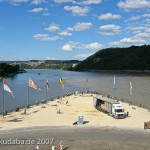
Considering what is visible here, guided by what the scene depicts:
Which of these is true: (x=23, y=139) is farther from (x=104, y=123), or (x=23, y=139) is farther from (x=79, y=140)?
(x=104, y=123)

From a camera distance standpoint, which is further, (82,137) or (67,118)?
(67,118)

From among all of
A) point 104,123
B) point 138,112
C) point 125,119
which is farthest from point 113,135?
point 138,112

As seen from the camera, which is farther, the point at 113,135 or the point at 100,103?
the point at 100,103

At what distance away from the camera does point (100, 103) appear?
73.5m

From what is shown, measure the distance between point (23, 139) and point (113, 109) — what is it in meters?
24.1

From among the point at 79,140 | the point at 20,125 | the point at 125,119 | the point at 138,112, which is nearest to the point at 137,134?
the point at 79,140

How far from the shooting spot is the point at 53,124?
5622cm

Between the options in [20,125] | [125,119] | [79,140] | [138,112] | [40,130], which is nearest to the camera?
[79,140]

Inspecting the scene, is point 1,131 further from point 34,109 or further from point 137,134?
point 34,109

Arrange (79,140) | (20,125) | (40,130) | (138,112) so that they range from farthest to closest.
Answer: (138,112)
(20,125)
(40,130)
(79,140)

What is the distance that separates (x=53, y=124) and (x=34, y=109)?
20.7 meters

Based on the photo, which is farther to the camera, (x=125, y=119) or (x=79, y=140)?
(x=125, y=119)

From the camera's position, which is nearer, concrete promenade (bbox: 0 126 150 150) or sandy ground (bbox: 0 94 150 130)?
concrete promenade (bbox: 0 126 150 150)

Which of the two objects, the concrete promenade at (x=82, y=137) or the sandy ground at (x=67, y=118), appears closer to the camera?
the concrete promenade at (x=82, y=137)
